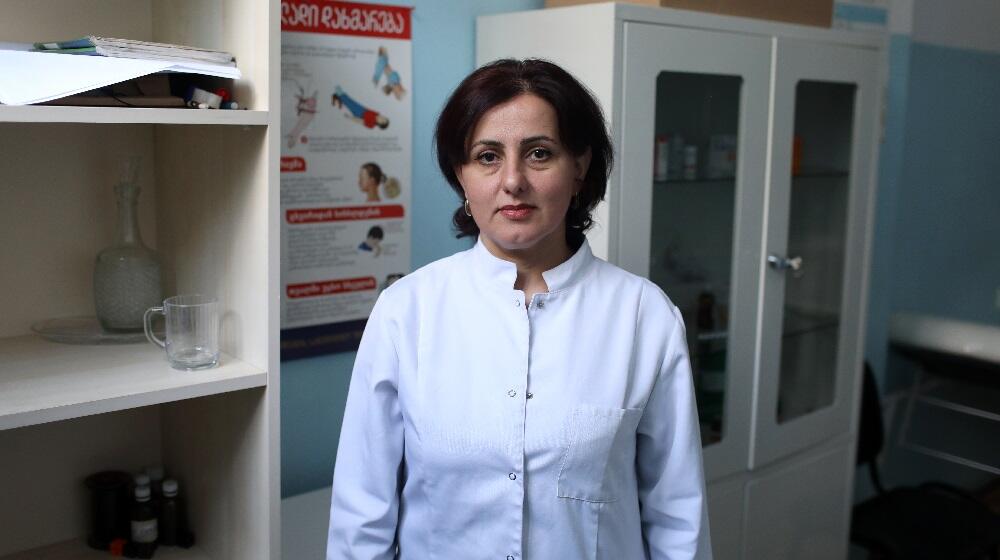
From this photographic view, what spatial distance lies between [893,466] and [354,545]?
2978 mm

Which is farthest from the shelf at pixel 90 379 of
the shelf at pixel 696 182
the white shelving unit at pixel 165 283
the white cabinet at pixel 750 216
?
the shelf at pixel 696 182

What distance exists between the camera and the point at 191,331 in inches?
55.1

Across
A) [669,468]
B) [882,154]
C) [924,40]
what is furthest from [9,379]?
[924,40]

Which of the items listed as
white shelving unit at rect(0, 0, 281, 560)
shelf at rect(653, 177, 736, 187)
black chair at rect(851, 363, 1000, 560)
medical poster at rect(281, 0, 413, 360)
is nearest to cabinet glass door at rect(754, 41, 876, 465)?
shelf at rect(653, 177, 736, 187)

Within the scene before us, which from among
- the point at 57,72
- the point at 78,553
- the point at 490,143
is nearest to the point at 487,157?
the point at 490,143

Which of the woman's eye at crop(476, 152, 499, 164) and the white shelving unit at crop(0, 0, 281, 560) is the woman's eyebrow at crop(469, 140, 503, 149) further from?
the white shelving unit at crop(0, 0, 281, 560)

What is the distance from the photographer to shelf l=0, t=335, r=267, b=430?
1.21m

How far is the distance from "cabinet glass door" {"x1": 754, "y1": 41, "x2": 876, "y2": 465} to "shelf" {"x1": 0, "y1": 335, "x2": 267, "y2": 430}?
1.36 meters

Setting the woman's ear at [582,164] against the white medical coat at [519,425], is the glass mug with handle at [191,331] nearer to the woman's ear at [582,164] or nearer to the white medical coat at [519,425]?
the white medical coat at [519,425]

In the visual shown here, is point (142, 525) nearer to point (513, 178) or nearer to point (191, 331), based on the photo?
point (191, 331)

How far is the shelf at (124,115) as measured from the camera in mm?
1115

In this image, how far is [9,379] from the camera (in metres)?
1.30

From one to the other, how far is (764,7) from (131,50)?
142 centimetres

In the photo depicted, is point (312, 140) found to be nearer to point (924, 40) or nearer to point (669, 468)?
point (669, 468)
